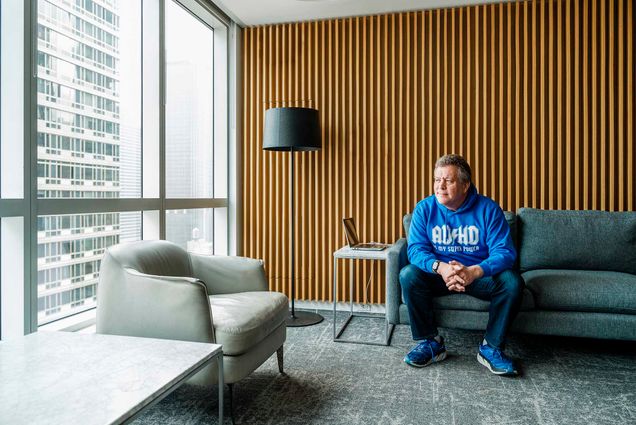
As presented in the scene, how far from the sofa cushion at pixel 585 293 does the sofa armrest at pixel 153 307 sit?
1.99 m

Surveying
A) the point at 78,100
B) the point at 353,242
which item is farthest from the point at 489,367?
the point at 78,100

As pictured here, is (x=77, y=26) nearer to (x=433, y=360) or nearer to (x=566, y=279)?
(x=433, y=360)

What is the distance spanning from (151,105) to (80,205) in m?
1.02

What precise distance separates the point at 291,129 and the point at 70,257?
1.82 meters

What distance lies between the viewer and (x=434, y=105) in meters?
3.88

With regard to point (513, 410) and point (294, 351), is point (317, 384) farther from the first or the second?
point (513, 410)

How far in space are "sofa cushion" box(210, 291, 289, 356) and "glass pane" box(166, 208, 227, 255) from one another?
1.25 m

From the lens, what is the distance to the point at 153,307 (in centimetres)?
200

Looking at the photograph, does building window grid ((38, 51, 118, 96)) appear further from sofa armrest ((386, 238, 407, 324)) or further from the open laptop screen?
sofa armrest ((386, 238, 407, 324))

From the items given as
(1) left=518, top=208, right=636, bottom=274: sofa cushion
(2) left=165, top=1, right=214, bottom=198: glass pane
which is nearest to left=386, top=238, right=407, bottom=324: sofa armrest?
(1) left=518, top=208, right=636, bottom=274: sofa cushion

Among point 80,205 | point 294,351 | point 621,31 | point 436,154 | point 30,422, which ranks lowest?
point 294,351

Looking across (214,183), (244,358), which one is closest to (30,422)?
(244,358)

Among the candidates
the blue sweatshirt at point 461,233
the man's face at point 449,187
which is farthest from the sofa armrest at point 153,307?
the man's face at point 449,187

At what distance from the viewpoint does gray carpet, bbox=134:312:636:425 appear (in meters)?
2.03
